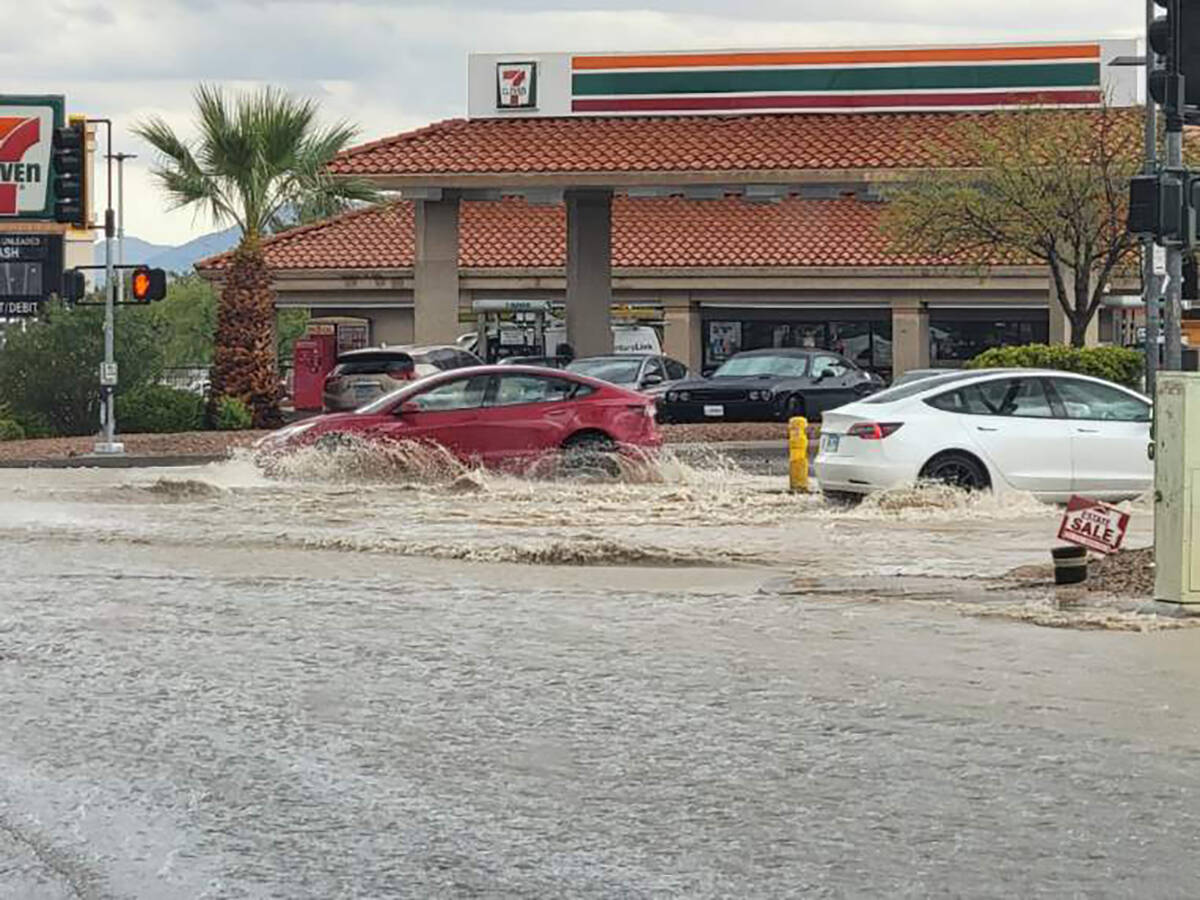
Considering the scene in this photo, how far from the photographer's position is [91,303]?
36000 mm

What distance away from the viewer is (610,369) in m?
38.9

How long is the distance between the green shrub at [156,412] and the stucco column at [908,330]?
863 inches

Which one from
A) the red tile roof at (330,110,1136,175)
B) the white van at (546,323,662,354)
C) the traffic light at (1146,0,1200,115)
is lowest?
the white van at (546,323,662,354)

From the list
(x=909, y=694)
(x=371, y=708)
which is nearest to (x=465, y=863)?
(x=371, y=708)

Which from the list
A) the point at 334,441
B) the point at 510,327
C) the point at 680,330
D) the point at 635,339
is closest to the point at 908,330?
the point at 680,330

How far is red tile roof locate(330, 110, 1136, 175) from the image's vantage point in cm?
4059

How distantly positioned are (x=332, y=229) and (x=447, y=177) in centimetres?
1910

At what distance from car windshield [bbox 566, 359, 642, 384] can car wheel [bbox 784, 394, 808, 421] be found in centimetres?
253

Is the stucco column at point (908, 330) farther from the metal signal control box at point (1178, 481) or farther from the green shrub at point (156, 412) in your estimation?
the metal signal control box at point (1178, 481)

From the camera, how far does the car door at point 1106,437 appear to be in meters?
22.1

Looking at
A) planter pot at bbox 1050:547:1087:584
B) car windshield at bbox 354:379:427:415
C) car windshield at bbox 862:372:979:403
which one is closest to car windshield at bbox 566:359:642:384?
car windshield at bbox 354:379:427:415

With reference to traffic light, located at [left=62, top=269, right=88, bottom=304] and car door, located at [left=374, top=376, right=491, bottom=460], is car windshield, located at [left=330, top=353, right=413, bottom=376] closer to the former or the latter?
traffic light, located at [left=62, top=269, right=88, bottom=304]

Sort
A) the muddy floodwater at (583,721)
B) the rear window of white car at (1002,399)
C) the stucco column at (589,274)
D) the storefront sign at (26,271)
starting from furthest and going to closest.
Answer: the storefront sign at (26,271) < the stucco column at (589,274) < the rear window of white car at (1002,399) < the muddy floodwater at (583,721)

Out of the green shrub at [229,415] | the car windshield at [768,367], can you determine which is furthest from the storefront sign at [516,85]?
the green shrub at [229,415]
